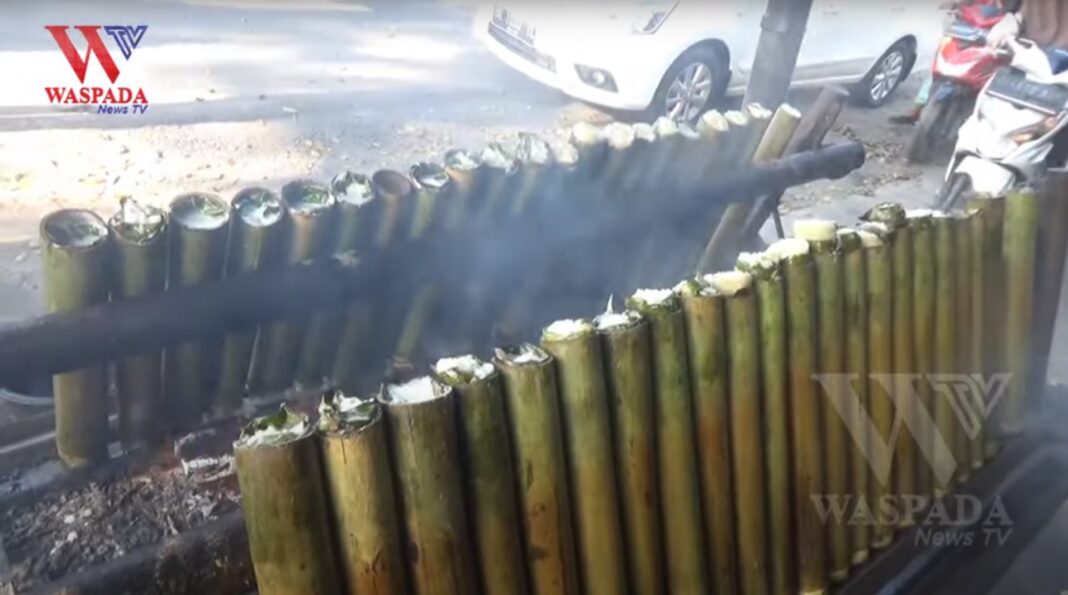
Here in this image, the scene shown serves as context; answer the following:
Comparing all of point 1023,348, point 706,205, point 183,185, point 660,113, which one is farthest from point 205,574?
point 660,113

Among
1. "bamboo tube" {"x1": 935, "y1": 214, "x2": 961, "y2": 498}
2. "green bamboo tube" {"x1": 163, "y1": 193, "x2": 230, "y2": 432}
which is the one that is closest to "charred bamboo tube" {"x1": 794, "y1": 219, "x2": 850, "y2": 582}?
"bamboo tube" {"x1": 935, "y1": 214, "x2": 961, "y2": 498}

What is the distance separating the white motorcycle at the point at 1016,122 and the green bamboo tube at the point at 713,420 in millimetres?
3309

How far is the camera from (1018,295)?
2768mm

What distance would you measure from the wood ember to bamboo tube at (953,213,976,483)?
81.0 inches

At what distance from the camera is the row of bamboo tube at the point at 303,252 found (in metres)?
2.15

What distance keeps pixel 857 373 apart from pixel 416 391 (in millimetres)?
1284

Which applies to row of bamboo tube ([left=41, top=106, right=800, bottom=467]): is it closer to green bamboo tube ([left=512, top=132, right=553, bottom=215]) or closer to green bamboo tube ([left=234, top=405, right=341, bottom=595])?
green bamboo tube ([left=512, top=132, right=553, bottom=215])

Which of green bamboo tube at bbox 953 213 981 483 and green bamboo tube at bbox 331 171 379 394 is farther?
green bamboo tube at bbox 953 213 981 483

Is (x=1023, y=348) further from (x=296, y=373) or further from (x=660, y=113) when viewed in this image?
(x=660, y=113)

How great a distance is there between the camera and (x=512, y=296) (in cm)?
290

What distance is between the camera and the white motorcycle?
479 cm

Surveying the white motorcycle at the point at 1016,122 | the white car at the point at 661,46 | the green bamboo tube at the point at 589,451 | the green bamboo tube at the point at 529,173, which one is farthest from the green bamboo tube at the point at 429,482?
the white car at the point at 661,46

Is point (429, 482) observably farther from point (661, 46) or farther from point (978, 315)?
point (661, 46)

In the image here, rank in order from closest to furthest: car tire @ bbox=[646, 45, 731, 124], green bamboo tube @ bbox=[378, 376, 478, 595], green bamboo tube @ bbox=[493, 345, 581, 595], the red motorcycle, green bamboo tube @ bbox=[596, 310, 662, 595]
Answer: green bamboo tube @ bbox=[378, 376, 478, 595] < green bamboo tube @ bbox=[493, 345, 581, 595] < green bamboo tube @ bbox=[596, 310, 662, 595] < the red motorcycle < car tire @ bbox=[646, 45, 731, 124]
